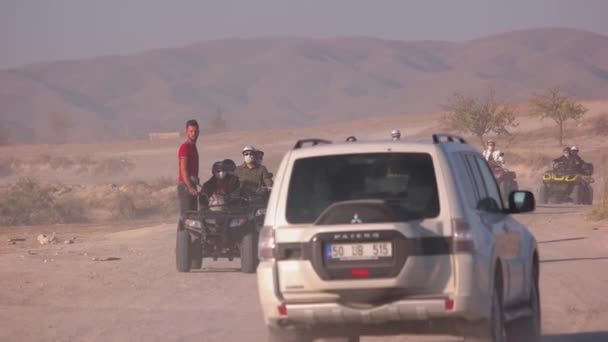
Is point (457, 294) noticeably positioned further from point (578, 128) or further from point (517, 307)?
point (578, 128)

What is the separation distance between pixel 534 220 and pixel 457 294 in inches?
774

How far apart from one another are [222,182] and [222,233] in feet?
3.13

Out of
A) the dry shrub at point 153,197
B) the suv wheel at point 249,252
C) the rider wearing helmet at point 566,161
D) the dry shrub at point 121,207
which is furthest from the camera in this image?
the dry shrub at point 153,197

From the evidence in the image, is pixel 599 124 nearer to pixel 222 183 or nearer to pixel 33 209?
pixel 33 209

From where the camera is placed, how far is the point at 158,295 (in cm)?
1510

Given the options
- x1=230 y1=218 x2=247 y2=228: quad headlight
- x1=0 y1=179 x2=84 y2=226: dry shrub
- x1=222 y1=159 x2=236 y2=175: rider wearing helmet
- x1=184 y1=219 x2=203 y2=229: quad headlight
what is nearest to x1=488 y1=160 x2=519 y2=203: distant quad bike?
x1=222 y1=159 x2=236 y2=175: rider wearing helmet

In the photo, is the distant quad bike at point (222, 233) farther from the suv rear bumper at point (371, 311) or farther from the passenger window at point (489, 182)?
the suv rear bumper at point (371, 311)

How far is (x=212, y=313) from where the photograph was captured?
13305mm

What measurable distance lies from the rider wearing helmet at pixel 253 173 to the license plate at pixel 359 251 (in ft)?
31.9

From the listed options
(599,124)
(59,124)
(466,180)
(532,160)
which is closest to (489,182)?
(466,180)

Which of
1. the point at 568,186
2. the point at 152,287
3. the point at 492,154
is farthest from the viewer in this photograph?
the point at 568,186

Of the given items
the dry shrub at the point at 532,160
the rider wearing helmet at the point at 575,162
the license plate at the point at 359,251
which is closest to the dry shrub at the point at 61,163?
the dry shrub at the point at 532,160

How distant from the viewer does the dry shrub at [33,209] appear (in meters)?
38.2

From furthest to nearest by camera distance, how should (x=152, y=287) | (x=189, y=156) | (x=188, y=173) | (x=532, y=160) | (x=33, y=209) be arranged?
(x=532, y=160)
(x=33, y=209)
(x=189, y=156)
(x=188, y=173)
(x=152, y=287)
